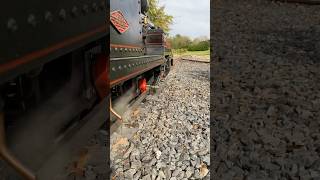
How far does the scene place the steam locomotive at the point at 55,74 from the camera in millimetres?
1448

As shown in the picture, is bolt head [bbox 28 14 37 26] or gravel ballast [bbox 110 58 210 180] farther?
gravel ballast [bbox 110 58 210 180]

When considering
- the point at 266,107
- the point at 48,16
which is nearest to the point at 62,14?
the point at 48,16

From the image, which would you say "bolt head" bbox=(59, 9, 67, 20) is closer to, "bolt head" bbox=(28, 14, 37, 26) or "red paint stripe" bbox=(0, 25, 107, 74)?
"red paint stripe" bbox=(0, 25, 107, 74)

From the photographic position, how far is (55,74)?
291cm

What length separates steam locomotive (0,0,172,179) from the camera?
145cm

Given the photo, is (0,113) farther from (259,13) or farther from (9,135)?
(259,13)

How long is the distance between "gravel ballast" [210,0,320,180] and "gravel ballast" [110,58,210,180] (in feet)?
0.68

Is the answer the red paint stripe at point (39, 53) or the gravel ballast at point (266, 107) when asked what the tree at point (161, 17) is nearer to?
the gravel ballast at point (266, 107)

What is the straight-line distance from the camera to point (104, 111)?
3.51 m

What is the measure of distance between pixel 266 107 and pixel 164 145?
2.07m

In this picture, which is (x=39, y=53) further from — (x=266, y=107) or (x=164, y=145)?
(x=266, y=107)

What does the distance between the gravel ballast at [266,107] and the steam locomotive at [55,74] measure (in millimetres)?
1480

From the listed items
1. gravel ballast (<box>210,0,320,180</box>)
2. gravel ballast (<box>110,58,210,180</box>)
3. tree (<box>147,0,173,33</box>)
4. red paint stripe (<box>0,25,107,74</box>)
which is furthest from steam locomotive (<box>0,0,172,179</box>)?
tree (<box>147,0,173,33</box>)

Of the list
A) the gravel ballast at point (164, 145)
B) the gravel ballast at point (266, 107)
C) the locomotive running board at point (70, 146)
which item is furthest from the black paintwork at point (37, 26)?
the gravel ballast at point (266, 107)
